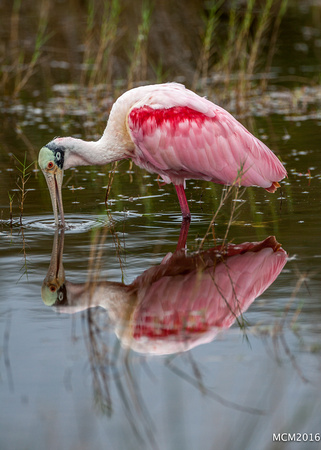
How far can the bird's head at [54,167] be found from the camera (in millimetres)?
8172

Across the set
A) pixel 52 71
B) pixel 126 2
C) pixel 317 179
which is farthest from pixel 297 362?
pixel 126 2

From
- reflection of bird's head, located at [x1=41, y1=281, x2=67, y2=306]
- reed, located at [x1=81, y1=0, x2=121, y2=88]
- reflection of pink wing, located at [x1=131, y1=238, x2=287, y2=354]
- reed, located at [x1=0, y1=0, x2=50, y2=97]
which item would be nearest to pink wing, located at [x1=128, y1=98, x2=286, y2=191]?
reflection of pink wing, located at [x1=131, y1=238, x2=287, y2=354]

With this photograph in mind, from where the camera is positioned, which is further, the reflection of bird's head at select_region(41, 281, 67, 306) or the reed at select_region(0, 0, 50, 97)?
the reed at select_region(0, 0, 50, 97)

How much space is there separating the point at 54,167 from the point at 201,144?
1.33 metres

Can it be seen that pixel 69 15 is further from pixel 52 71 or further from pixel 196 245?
pixel 196 245

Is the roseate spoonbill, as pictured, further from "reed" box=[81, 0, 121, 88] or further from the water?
"reed" box=[81, 0, 121, 88]

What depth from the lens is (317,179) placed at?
9867 millimetres

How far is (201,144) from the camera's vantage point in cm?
827

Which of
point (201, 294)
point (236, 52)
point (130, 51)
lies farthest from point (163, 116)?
point (130, 51)

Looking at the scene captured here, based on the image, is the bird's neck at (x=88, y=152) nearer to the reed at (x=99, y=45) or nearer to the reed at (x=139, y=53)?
the reed at (x=139, y=53)

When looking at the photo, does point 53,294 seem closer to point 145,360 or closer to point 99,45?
point 145,360

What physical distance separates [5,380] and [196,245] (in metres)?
2.83

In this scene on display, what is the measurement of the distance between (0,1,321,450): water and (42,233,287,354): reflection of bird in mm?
16

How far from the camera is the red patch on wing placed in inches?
323
